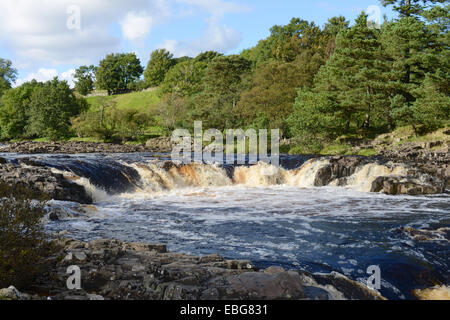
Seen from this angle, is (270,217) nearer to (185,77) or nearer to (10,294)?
(10,294)

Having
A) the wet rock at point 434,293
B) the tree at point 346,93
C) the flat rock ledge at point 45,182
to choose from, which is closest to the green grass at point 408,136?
the tree at point 346,93

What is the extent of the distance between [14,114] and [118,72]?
36.5 meters

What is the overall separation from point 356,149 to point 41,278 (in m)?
27.4

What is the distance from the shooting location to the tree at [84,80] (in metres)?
88.0

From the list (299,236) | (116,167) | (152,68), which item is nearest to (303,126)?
(116,167)

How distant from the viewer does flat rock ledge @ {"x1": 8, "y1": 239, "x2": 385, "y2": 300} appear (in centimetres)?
480

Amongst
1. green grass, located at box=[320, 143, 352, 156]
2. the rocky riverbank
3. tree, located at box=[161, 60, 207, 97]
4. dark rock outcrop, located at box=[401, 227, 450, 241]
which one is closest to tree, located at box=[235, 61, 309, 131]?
green grass, located at box=[320, 143, 352, 156]

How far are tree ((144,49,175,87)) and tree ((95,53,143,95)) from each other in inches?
229

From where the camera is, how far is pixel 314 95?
31828mm

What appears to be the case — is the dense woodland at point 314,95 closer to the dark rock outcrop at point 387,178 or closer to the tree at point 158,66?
the dark rock outcrop at point 387,178

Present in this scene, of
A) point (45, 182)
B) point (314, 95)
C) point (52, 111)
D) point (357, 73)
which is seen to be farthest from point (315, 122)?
point (52, 111)

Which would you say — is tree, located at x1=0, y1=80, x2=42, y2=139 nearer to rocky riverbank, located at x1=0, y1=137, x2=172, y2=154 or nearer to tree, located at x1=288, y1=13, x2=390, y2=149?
rocky riverbank, located at x1=0, y1=137, x2=172, y2=154

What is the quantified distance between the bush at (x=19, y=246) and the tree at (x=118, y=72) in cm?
8380
